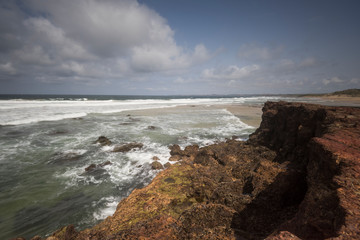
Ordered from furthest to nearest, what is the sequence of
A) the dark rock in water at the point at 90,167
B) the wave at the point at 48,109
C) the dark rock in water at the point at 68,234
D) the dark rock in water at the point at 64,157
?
the wave at the point at 48,109
the dark rock in water at the point at 64,157
the dark rock in water at the point at 90,167
the dark rock in water at the point at 68,234

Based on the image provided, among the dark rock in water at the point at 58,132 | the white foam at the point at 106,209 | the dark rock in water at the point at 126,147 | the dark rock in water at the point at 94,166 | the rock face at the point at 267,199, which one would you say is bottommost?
the white foam at the point at 106,209

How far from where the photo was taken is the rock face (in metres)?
2.29

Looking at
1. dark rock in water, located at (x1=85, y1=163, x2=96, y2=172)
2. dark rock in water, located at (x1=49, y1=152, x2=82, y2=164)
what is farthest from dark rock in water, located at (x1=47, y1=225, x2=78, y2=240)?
dark rock in water, located at (x1=49, y1=152, x2=82, y2=164)

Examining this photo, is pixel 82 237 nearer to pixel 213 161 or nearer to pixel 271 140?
pixel 213 161

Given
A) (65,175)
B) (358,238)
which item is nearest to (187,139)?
(65,175)

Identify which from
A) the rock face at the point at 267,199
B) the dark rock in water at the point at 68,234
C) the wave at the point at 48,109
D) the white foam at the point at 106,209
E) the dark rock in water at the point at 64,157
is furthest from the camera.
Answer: the wave at the point at 48,109

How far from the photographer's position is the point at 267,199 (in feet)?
12.7

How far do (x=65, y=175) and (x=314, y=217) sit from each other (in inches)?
409

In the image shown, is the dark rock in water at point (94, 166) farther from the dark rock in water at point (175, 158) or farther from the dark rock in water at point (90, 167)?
the dark rock in water at point (175, 158)

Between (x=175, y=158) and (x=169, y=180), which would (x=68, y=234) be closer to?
(x=169, y=180)

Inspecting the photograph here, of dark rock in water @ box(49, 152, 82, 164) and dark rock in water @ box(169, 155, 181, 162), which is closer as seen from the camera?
dark rock in water @ box(169, 155, 181, 162)

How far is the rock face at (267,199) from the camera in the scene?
2.29 metres

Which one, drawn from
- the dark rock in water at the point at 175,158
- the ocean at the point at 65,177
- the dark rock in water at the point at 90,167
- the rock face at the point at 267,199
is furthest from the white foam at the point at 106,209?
the dark rock in water at the point at 175,158

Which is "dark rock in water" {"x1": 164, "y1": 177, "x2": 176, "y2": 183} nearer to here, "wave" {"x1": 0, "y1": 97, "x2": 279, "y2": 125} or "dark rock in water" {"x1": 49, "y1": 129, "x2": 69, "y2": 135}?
"dark rock in water" {"x1": 49, "y1": 129, "x2": 69, "y2": 135}
